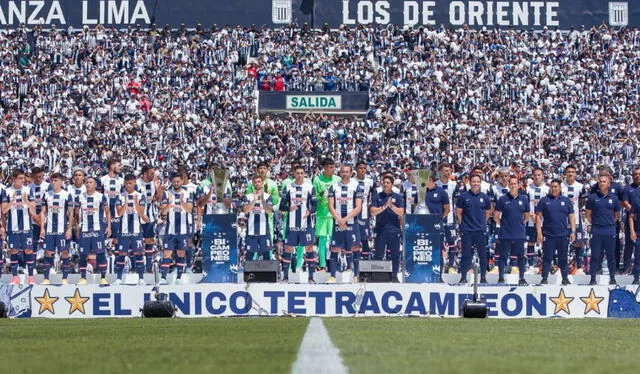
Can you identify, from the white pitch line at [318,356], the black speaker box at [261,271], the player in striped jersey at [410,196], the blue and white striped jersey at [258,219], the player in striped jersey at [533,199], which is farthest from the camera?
the player in striped jersey at [533,199]

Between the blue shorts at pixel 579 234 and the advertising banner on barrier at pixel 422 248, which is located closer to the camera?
the advertising banner on barrier at pixel 422 248

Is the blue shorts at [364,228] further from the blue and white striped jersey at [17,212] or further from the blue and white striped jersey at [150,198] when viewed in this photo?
the blue and white striped jersey at [17,212]

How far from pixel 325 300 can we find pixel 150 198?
14.1ft

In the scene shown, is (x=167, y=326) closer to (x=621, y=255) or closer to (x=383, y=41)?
(x=621, y=255)

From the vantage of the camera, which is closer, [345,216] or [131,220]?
[345,216]

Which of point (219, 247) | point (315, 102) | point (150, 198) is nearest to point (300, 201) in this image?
point (219, 247)

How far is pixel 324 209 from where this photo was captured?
2212cm

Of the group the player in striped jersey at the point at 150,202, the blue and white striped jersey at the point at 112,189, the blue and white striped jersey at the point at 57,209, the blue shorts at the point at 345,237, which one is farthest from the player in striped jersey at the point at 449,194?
the blue and white striped jersey at the point at 57,209

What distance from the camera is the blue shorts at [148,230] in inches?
904

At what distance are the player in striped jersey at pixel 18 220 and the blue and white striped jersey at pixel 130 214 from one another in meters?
1.53

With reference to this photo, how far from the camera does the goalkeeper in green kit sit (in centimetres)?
2203

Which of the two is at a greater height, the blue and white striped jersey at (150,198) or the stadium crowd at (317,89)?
the stadium crowd at (317,89)

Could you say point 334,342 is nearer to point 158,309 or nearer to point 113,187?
point 158,309

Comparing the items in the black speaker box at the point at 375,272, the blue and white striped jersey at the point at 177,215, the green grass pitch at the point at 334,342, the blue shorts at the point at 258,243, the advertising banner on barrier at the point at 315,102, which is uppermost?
the advertising banner on barrier at the point at 315,102
